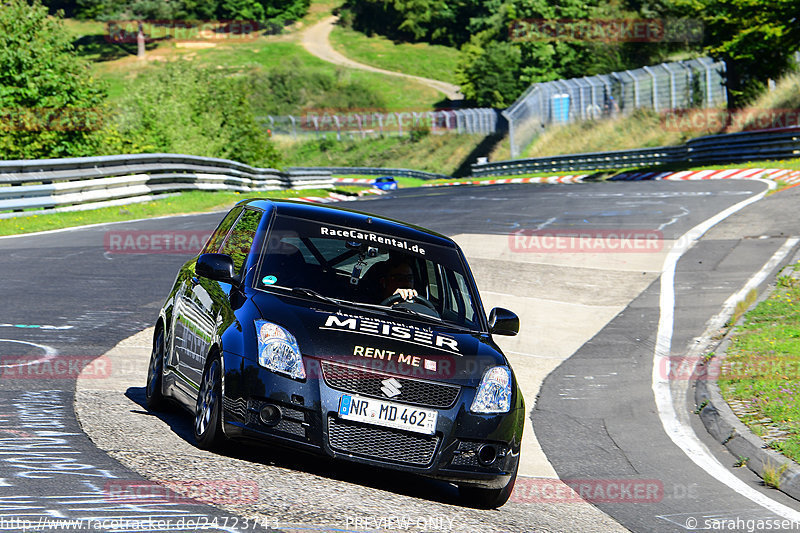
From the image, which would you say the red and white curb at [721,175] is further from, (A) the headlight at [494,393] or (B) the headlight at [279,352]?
(B) the headlight at [279,352]

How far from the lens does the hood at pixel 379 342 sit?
610cm

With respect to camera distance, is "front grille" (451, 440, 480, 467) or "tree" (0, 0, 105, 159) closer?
"front grille" (451, 440, 480, 467)

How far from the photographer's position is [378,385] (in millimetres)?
6020

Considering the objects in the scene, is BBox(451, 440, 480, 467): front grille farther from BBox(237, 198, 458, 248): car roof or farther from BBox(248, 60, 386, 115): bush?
BBox(248, 60, 386, 115): bush

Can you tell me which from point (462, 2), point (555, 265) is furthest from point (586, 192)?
point (462, 2)

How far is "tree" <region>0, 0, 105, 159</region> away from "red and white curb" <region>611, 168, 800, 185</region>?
18.3m

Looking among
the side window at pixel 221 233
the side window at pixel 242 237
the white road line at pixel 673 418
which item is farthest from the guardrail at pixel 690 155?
the side window at pixel 242 237

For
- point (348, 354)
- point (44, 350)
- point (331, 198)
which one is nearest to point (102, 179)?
point (331, 198)

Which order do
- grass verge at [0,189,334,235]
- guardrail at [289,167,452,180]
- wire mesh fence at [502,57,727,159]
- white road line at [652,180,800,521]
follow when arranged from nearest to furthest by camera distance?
white road line at [652,180,800,521], grass verge at [0,189,334,235], wire mesh fence at [502,57,727,159], guardrail at [289,167,452,180]

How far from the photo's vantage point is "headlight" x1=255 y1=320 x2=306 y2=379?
19.7ft

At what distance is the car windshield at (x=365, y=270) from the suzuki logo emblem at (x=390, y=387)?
100 cm

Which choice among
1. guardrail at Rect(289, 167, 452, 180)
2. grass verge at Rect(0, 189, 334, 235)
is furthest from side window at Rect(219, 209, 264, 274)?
guardrail at Rect(289, 167, 452, 180)

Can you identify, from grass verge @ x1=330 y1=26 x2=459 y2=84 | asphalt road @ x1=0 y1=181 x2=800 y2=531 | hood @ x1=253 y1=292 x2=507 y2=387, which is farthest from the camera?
grass verge @ x1=330 y1=26 x2=459 y2=84

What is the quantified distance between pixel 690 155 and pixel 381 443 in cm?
3572
